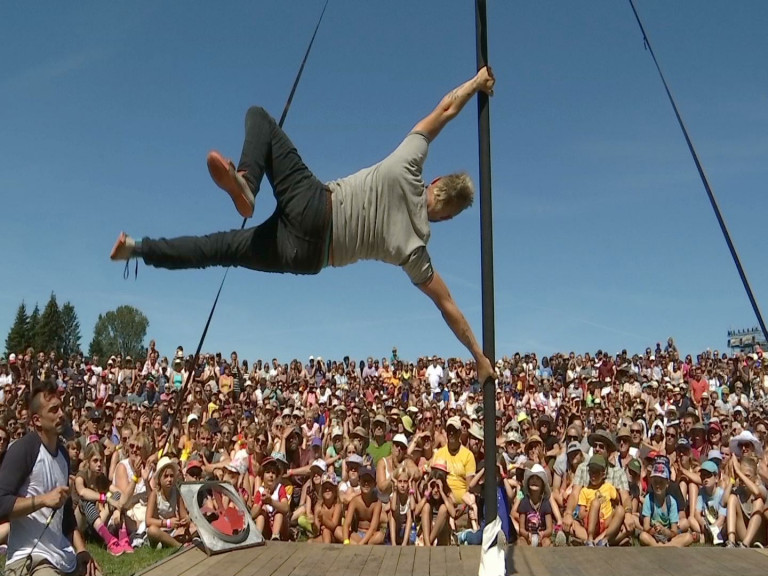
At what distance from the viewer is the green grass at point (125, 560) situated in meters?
7.14

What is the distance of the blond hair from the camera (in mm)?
3955

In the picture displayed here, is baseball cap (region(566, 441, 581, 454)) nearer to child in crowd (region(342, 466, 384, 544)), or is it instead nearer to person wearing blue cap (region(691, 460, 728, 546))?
person wearing blue cap (region(691, 460, 728, 546))

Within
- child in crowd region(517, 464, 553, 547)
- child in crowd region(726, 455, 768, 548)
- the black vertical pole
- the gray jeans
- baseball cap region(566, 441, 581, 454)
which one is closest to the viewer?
the gray jeans

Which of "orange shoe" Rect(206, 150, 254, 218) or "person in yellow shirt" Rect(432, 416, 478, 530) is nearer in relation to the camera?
"orange shoe" Rect(206, 150, 254, 218)

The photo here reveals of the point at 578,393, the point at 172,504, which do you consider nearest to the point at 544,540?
the point at 172,504

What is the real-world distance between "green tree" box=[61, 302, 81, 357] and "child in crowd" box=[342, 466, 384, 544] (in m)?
71.3

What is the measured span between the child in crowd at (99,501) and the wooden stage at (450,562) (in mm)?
3656

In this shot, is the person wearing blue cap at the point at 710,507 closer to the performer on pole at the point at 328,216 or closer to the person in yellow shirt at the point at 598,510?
the person in yellow shirt at the point at 598,510

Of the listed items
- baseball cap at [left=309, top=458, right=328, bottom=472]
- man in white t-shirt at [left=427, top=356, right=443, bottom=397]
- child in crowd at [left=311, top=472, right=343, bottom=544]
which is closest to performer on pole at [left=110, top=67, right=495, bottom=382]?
child in crowd at [left=311, top=472, right=343, bottom=544]

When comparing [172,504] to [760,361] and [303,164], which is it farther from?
[760,361]

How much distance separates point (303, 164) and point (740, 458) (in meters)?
7.30

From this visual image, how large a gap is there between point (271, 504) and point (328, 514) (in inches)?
28.9

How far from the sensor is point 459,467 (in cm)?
850

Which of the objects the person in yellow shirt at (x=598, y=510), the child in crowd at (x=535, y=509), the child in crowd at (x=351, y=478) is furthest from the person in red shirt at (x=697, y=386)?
the child in crowd at (x=351, y=478)
